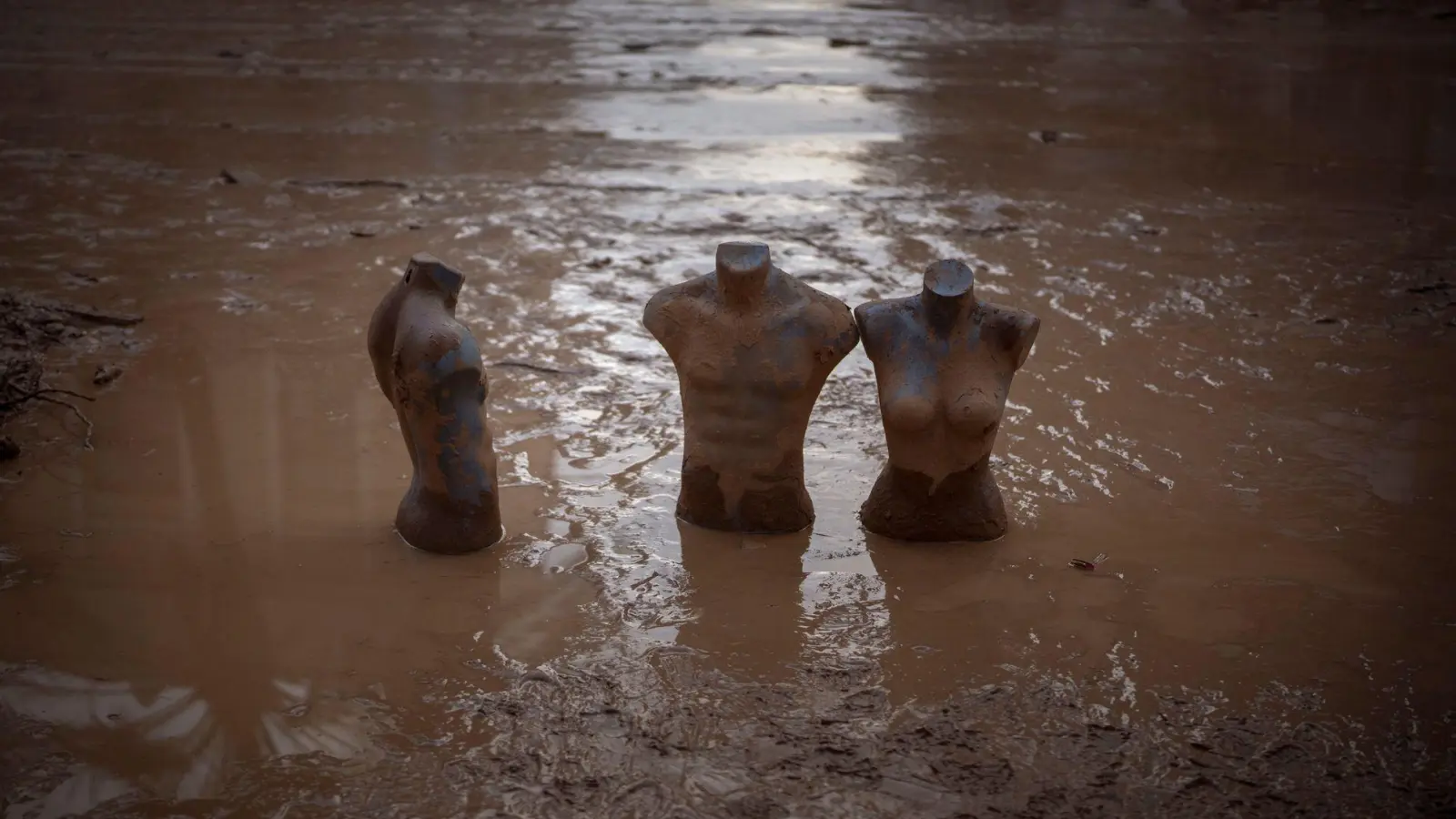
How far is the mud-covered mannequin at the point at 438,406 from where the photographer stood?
325 centimetres

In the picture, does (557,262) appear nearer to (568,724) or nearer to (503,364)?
(503,364)

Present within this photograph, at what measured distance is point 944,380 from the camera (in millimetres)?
3385

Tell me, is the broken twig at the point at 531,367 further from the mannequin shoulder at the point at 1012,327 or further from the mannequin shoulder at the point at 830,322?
the mannequin shoulder at the point at 1012,327

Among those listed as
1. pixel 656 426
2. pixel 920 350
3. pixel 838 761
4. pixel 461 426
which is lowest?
pixel 838 761

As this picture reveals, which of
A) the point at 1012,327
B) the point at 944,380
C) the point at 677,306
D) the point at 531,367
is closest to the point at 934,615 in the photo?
the point at 944,380

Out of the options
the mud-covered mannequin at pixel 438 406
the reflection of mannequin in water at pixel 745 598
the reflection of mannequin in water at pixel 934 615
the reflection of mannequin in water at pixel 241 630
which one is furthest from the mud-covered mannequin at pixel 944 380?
the mud-covered mannequin at pixel 438 406

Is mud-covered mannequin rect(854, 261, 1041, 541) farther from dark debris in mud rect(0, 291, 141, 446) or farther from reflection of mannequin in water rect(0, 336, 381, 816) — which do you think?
dark debris in mud rect(0, 291, 141, 446)

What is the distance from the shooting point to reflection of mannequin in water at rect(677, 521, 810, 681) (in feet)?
9.96

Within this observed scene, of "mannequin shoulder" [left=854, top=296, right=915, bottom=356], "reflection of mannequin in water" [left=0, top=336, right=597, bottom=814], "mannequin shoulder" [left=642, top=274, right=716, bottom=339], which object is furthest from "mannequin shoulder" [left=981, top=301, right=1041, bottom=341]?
"reflection of mannequin in water" [left=0, top=336, right=597, bottom=814]

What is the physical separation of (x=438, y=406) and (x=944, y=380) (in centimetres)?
124

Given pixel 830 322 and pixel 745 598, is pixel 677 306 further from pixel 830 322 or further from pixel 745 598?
pixel 745 598

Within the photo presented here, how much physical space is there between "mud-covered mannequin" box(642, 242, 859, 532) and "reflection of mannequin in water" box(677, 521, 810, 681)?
0.07 meters

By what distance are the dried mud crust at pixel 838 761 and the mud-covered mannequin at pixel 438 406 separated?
0.59 metres

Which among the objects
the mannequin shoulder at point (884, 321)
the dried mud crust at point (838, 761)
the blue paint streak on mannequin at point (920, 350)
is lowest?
the dried mud crust at point (838, 761)
